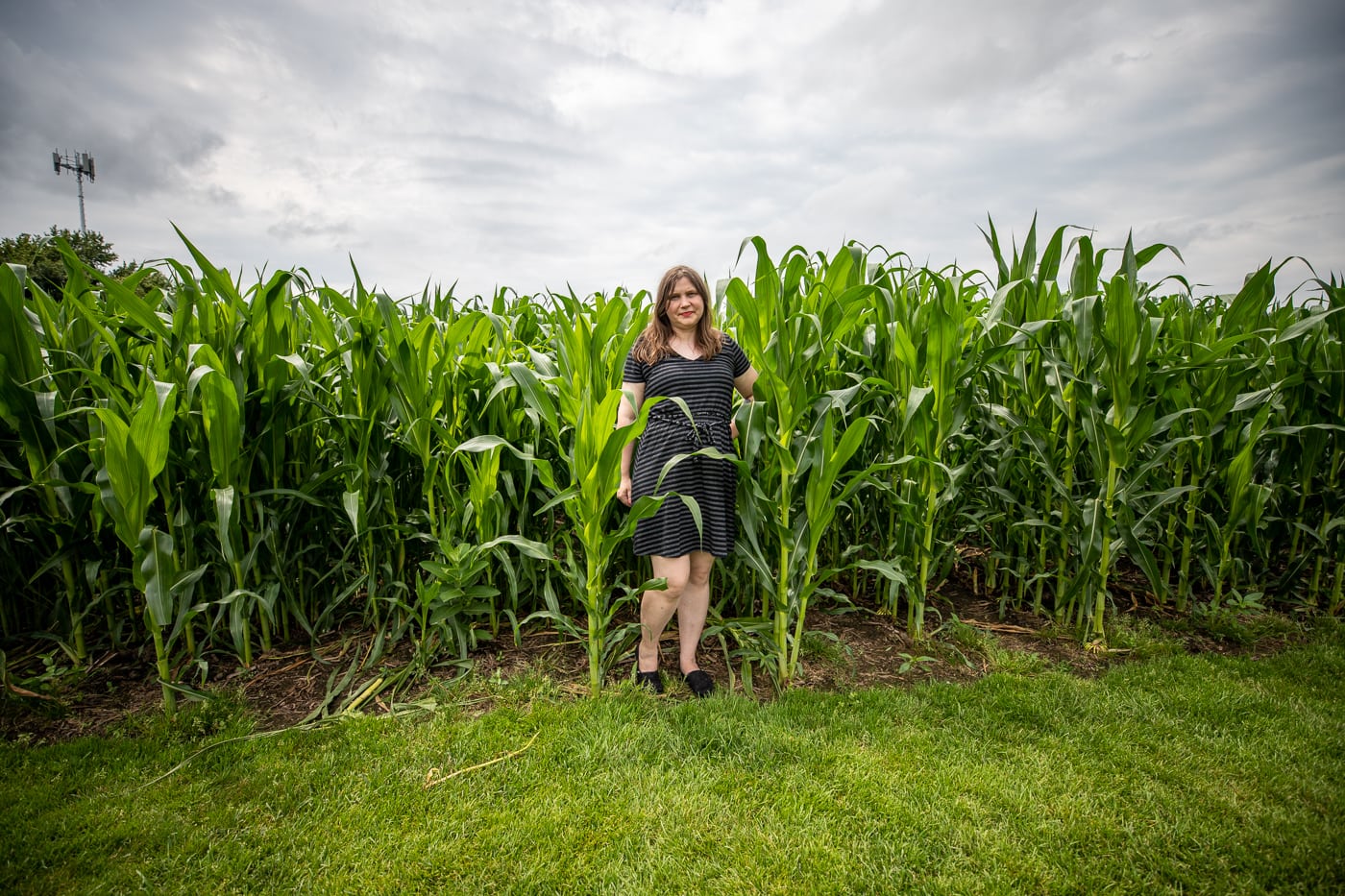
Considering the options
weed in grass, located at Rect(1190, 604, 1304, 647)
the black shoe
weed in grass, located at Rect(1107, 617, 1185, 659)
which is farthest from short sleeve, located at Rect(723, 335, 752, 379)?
weed in grass, located at Rect(1190, 604, 1304, 647)

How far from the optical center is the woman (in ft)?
8.50

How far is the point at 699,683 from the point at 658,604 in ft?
1.29

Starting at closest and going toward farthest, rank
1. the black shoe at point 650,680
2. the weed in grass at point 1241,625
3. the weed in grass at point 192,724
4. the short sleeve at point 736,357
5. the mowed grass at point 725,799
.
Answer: the mowed grass at point 725,799, the weed in grass at point 192,724, the black shoe at point 650,680, the short sleeve at point 736,357, the weed in grass at point 1241,625

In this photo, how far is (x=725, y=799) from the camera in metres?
1.98

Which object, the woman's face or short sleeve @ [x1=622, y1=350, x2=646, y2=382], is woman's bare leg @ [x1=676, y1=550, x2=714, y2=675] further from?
the woman's face

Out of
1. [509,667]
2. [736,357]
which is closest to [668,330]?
[736,357]

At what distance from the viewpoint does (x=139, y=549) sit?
90.0 inches

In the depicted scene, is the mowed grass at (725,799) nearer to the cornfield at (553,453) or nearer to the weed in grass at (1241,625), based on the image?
the cornfield at (553,453)

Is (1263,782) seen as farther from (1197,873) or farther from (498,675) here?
(498,675)

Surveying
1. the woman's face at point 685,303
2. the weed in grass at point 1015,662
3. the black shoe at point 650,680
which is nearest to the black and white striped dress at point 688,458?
the woman's face at point 685,303

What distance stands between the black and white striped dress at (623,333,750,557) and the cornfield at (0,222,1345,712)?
0.12 metres

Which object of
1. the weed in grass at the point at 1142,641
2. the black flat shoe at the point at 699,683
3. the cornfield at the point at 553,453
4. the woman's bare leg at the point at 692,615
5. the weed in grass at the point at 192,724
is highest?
the cornfield at the point at 553,453

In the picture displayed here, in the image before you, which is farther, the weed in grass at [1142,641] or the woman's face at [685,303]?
the weed in grass at [1142,641]

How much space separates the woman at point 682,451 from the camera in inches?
102
